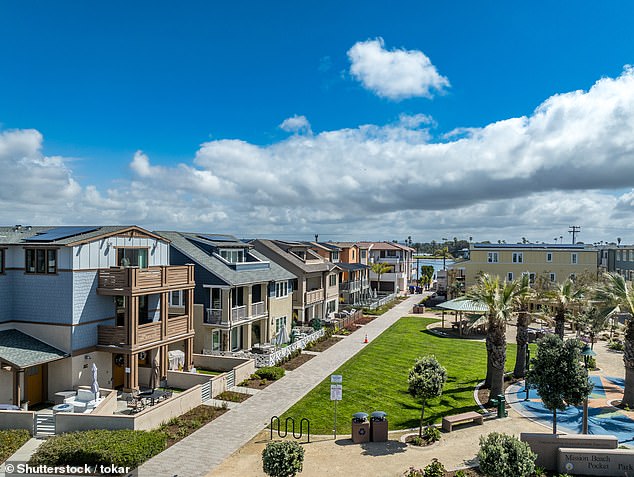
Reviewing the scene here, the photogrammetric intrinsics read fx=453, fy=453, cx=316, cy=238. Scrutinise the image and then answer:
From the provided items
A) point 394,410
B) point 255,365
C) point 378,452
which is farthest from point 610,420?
point 255,365

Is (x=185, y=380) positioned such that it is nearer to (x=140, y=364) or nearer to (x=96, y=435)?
(x=140, y=364)

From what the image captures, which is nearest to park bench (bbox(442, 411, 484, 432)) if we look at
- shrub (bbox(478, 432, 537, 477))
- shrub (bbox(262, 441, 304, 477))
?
shrub (bbox(478, 432, 537, 477))

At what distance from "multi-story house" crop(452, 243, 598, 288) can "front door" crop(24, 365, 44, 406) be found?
48.9 metres

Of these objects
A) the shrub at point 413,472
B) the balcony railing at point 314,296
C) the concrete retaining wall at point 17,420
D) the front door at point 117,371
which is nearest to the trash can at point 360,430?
the shrub at point 413,472

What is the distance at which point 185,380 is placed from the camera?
24.6 meters

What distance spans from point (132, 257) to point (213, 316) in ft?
23.9

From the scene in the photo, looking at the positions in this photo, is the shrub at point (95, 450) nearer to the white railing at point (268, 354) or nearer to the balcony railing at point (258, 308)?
the white railing at point (268, 354)

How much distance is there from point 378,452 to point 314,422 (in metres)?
4.08

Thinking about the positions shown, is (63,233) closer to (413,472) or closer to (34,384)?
(34,384)

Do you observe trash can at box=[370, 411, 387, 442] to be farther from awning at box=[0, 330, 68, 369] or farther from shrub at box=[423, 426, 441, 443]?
awning at box=[0, 330, 68, 369]

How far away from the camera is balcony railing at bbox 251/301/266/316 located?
3341 centimetres

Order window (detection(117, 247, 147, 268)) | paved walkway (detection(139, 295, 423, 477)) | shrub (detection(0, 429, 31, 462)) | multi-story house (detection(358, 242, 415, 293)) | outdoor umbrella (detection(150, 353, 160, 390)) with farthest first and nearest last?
1. multi-story house (detection(358, 242, 415, 293))
2. window (detection(117, 247, 147, 268))
3. outdoor umbrella (detection(150, 353, 160, 390))
4. shrub (detection(0, 429, 31, 462))
5. paved walkway (detection(139, 295, 423, 477))

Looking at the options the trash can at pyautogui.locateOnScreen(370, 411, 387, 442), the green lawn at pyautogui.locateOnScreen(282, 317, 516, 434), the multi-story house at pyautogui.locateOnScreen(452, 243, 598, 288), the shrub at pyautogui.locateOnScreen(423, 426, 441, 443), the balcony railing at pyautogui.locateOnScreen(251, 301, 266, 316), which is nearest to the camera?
the shrub at pyautogui.locateOnScreen(423, 426, 441, 443)

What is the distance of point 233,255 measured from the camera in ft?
116
